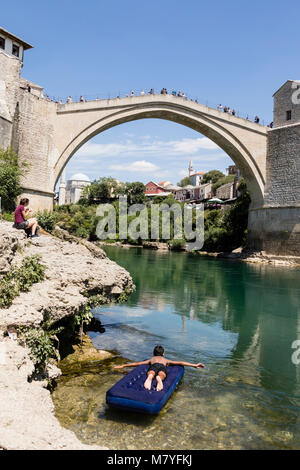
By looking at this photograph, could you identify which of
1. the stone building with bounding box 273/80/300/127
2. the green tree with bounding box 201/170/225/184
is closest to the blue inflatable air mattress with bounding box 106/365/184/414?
the stone building with bounding box 273/80/300/127

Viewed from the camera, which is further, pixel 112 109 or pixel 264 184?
pixel 264 184

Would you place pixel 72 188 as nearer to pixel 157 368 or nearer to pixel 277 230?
pixel 277 230

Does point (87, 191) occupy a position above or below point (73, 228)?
above

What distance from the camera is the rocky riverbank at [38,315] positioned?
8.78 feet

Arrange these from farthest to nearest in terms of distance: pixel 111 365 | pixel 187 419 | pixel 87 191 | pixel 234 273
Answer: pixel 87 191 → pixel 234 273 → pixel 111 365 → pixel 187 419

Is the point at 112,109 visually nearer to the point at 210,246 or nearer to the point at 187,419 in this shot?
the point at 210,246

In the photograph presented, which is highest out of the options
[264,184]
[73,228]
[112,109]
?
[112,109]

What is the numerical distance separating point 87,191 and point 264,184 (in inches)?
1402

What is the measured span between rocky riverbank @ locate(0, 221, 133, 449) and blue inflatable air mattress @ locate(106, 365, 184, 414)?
78 centimetres

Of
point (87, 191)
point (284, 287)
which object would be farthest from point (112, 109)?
point (87, 191)

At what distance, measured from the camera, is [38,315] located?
4.44 meters

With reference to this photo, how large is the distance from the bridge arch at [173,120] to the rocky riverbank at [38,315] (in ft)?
45.1

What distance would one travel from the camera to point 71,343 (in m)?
6.04
